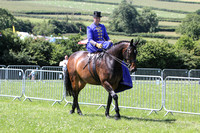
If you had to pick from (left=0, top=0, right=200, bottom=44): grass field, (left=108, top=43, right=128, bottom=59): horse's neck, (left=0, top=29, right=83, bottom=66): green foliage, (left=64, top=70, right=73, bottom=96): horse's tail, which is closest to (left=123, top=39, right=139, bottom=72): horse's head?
(left=108, top=43, right=128, bottom=59): horse's neck

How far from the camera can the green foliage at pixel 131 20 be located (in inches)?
3418

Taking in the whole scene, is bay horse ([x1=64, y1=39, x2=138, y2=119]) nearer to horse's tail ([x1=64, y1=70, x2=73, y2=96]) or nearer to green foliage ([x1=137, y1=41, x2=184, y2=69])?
horse's tail ([x1=64, y1=70, x2=73, y2=96])

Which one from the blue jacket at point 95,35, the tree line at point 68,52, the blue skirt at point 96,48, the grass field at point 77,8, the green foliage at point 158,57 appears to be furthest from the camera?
the grass field at point 77,8

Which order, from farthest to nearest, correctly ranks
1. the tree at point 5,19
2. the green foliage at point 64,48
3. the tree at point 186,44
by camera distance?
the tree at point 5,19 < the tree at point 186,44 < the green foliage at point 64,48

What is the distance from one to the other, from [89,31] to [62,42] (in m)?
26.7

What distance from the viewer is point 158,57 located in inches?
1391

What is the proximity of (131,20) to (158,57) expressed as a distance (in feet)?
192

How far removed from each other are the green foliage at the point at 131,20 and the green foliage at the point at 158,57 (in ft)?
163

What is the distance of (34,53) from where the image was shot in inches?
1236

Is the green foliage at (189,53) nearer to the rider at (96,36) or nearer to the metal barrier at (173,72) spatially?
the metal barrier at (173,72)

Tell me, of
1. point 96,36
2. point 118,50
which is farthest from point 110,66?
point 96,36

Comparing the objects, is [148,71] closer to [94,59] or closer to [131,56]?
[94,59]

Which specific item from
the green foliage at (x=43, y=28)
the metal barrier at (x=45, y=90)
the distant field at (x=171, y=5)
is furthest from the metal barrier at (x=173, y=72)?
the distant field at (x=171, y=5)

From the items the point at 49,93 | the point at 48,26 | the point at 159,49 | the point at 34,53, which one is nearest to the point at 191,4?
the point at 48,26
